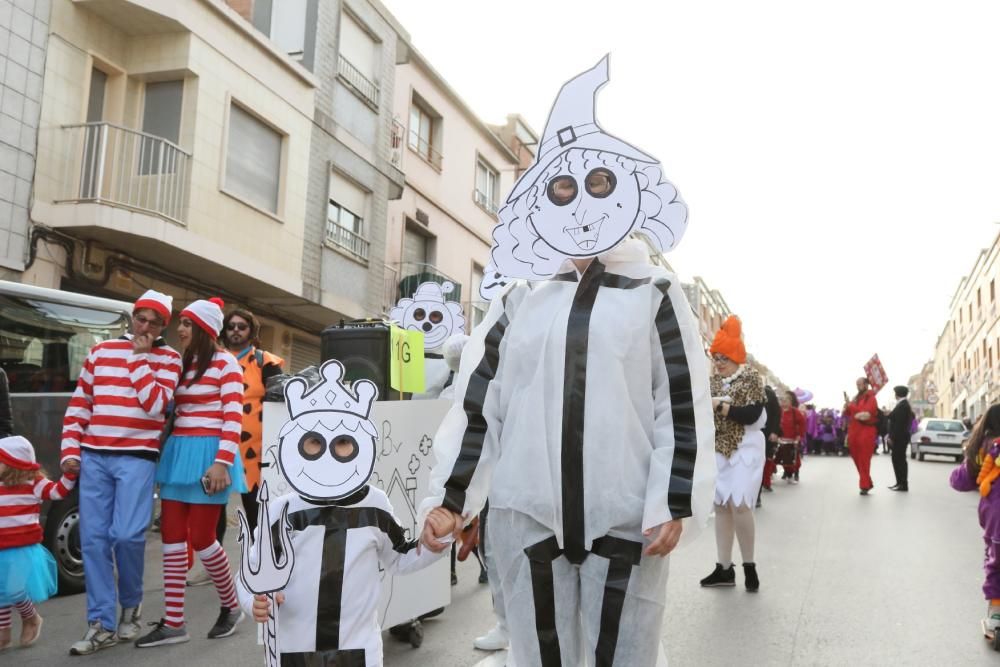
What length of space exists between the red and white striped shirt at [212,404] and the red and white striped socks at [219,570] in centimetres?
56

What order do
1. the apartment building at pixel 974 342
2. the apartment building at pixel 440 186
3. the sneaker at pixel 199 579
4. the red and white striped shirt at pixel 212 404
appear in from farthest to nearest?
the apartment building at pixel 974 342, the apartment building at pixel 440 186, the sneaker at pixel 199 579, the red and white striped shirt at pixel 212 404

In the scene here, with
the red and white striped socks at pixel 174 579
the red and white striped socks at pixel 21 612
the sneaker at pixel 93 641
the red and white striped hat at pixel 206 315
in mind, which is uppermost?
the red and white striped hat at pixel 206 315

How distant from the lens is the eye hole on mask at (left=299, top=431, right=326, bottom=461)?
323 centimetres

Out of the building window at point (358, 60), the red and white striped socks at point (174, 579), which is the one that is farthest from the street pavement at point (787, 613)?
the building window at point (358, 60)

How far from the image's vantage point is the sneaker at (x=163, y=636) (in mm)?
5105

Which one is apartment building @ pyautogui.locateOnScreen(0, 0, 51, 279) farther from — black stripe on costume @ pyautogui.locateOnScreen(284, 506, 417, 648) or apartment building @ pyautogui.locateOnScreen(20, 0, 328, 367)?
black stripe on costume @ pyautogui.locateOnScreen(284, 506, 417, 648)

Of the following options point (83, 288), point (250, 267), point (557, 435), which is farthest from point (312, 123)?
point (557, 435)

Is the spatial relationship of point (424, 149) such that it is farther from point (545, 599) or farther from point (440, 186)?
point (545, 599)

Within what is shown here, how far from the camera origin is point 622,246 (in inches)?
112

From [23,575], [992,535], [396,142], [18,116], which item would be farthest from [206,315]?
[396,142]

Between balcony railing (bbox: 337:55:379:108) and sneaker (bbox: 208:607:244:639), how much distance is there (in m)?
14.9

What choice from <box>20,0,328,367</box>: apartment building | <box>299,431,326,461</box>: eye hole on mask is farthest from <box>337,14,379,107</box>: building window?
<box>299,431,326,461</box>: eye hole on mask

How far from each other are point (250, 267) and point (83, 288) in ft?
9.56

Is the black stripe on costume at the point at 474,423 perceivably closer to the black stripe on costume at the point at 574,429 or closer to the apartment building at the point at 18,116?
the black stripe on costume at the point at 574,429
